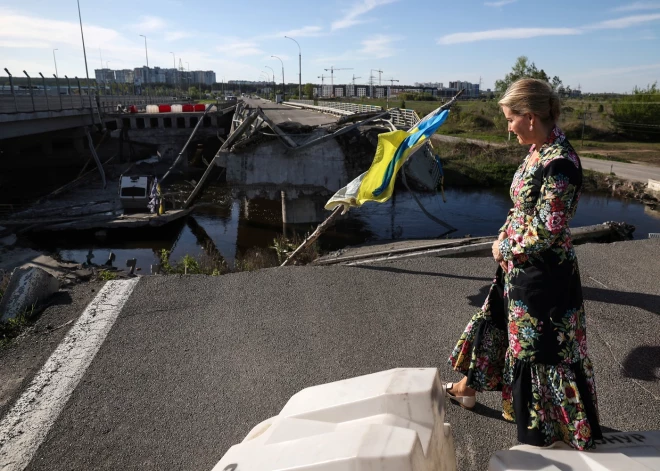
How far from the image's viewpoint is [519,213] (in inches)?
112

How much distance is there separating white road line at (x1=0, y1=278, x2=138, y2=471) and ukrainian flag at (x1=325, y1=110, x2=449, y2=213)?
333 centimetres

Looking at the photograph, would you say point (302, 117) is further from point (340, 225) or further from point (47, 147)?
point (47, 147)

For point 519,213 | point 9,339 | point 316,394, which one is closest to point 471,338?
point 519,213

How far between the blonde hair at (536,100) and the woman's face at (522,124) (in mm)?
30

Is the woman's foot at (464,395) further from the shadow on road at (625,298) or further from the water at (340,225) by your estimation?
the water at (340,225)

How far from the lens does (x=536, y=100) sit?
275 centimetres

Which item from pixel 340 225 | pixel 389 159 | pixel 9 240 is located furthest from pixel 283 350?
pixel 340 225

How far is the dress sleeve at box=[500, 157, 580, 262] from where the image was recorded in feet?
8.49

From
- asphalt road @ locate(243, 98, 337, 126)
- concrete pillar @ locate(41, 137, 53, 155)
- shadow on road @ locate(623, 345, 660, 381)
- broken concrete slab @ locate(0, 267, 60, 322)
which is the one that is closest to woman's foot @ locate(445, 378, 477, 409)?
shadow on road @ locate(623, 345, 660, 381)

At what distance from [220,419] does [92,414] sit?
0.97 metres

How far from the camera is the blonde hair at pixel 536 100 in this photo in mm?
2744

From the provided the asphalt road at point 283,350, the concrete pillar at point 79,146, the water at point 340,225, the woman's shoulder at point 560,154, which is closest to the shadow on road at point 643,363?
the asphalt road at point 283,350

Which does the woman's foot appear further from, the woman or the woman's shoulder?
the woman's shoulder

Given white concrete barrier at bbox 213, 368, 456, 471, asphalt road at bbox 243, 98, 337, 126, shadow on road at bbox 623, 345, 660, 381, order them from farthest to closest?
asphalt road at bbox 243, 98, 337, 126 → shadow on road at bbox 623, 345, 660, 381 → white concrete barrier at bbox 213, 368, 456, 471
